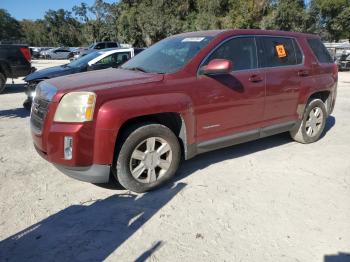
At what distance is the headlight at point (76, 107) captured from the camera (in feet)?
12.0

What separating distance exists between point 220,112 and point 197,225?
1.61 metres

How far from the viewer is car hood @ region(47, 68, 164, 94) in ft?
12.5

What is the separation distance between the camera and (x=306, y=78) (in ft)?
18.6

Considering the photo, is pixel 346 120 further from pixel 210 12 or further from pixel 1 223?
pixel 210 12

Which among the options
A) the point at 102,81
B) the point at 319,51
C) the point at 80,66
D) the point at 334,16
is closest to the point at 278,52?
the point at 319,51

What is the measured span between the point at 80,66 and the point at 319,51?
585 centimetres

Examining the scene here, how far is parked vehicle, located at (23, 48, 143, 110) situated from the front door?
518 centimetres

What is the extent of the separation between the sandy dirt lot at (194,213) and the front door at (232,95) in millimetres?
606

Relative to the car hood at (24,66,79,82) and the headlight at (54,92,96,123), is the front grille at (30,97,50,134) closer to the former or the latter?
the headlight at (54,92,96,123)

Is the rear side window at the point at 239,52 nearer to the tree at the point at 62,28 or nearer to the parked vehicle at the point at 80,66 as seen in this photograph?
the parked vehicle at the point at 80,66

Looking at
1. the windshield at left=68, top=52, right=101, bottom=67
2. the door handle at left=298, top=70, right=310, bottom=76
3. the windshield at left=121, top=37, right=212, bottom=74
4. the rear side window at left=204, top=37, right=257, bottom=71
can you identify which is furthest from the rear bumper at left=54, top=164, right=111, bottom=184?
the windshield at left=68, top=52, right=101, bottom=67

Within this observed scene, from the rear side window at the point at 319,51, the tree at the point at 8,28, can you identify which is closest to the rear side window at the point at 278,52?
the rear side window at the point at 319,51

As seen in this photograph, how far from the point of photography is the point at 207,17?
39031 mm

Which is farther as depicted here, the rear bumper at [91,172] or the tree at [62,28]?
the tree at [62,28]
